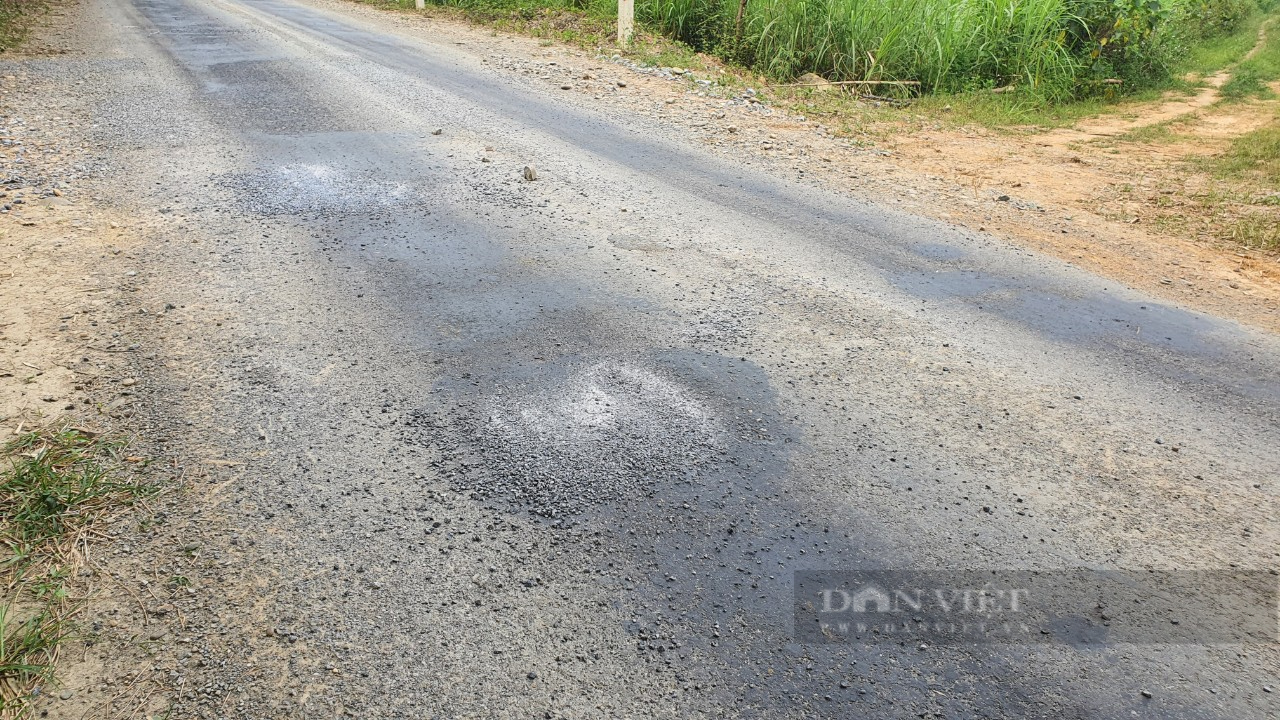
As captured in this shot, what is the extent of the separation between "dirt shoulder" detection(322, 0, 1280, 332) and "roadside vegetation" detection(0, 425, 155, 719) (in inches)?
201

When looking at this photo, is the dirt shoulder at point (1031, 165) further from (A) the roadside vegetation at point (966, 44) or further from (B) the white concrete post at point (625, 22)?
(A) the roadside vegetation at point (966, 44)

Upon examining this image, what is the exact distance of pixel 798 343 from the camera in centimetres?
392

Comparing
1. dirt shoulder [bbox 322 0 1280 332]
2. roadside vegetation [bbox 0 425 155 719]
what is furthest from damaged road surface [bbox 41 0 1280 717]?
dirt shoulder [bbox 322 0 1280 332]

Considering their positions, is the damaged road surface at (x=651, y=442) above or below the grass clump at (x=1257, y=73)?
below

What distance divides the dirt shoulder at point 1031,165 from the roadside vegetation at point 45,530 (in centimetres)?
510

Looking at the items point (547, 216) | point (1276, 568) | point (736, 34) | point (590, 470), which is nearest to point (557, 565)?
point (590, 470)

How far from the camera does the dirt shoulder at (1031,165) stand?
5.15m

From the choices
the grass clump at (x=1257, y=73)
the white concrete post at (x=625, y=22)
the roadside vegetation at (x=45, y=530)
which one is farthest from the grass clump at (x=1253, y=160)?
the roadside vegetation at (x=45, y=530)

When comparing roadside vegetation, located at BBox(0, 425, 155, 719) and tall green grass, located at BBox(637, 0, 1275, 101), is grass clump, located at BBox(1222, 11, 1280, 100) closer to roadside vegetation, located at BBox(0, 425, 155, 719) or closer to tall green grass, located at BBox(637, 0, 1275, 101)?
A: tall green grass, located at BBox(637, 0, 1275, 101)

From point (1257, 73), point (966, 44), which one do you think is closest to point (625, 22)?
point (966, 44)

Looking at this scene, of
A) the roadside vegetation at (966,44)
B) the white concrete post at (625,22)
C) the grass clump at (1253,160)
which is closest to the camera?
the grass clump at (1253,160)

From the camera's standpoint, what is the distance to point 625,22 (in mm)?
11688

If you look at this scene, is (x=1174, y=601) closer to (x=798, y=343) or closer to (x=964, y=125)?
(x=798, y=343)

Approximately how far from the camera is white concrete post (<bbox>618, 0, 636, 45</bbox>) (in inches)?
456
